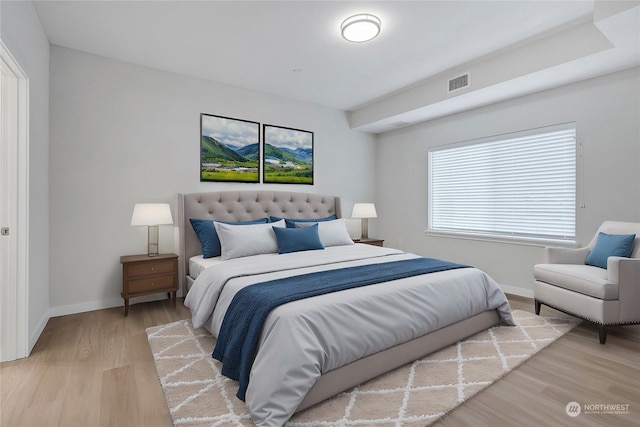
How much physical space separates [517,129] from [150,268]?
14.6 feet

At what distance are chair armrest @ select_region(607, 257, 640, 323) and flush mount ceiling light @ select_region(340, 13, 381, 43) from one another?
8.86 ft

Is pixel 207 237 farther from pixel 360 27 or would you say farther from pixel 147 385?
pixel 360 27

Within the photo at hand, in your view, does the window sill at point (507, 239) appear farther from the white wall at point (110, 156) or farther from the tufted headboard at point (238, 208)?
the white wall at point (110, 156)

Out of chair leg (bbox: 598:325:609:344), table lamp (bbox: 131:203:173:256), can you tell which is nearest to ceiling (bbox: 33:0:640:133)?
table lamp (bbox: 131:203:173:256)

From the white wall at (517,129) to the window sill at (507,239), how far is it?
51mm

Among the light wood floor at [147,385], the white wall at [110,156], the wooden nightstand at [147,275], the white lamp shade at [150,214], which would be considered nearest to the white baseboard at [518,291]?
the light wood floor at [147,385]

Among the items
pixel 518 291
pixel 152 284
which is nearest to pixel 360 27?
pixel 152 284

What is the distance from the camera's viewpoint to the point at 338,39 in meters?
3.02

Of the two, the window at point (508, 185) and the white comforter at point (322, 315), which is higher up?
the window at point (508, 185)

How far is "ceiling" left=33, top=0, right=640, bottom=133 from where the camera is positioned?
2541 mm

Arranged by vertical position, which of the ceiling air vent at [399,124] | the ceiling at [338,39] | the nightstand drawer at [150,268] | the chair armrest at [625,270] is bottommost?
the nightstand drawer at [150,268]

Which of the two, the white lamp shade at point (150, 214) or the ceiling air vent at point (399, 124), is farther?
the ceiling air vent at point (399, 124)

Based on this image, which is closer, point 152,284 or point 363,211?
point 152,284

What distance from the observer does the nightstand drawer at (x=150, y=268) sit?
325 centimetres
